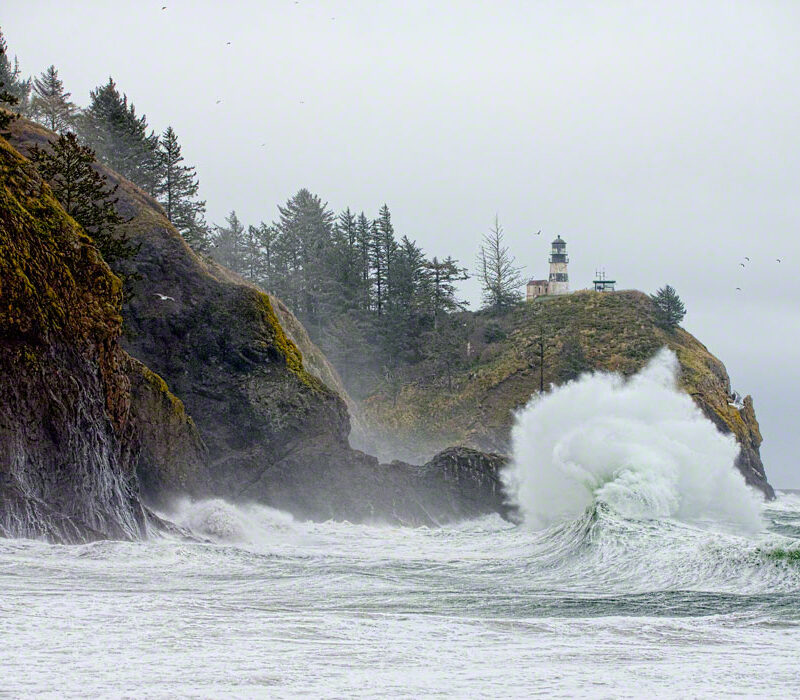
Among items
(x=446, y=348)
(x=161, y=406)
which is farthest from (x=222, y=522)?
(x=446, y=348)

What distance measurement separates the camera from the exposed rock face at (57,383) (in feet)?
64.4

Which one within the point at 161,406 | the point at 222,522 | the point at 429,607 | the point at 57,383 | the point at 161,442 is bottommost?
the point at 429,607

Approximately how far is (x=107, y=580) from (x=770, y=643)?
32.5ft

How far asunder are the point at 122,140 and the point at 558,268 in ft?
191

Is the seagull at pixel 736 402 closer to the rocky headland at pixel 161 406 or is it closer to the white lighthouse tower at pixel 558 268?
the rocky headland at pixel 161 406

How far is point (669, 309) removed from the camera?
72.4m

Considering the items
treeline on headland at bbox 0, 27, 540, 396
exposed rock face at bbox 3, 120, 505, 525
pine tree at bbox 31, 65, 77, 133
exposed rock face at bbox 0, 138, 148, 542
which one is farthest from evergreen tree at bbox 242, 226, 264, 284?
exposed rock face at bbox 0, 138, 148, 542

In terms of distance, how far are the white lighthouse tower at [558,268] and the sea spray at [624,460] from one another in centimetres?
5929

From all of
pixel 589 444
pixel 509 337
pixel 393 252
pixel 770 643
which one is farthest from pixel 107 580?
pixel 393 252

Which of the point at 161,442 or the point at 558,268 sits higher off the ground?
the point at 558,268

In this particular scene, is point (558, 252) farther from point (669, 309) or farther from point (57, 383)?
point (57, 383)

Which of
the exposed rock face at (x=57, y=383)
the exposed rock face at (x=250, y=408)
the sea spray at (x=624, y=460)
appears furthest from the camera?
the exposed rock face at (x=250, y=408)

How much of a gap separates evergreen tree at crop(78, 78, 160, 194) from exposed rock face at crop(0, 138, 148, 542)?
2902cm

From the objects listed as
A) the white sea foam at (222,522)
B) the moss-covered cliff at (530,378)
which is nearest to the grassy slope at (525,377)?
the moss-covered cliff at (530,378)
